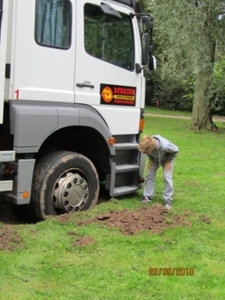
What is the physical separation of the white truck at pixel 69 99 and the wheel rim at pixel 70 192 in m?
0.01

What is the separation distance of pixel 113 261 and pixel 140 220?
1.20 m

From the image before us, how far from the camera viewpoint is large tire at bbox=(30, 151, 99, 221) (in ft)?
18.9

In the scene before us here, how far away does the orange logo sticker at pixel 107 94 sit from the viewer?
6449 millimetres

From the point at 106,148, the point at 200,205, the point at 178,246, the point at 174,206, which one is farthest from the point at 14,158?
the point at 200,205

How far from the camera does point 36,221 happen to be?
238 inches

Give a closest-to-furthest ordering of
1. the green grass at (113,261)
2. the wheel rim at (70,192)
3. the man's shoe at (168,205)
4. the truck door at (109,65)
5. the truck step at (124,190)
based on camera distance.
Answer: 1. the green grass at (113,261)
2. the wheel rim at (70,192)
3. the truck door at (109,65)
4. the man's shoe at (168,205)
5. the truck step at (124,190)

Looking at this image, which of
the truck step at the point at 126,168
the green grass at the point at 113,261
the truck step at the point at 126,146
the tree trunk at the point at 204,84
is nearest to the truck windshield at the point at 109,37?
the truck step at the point at 126,146

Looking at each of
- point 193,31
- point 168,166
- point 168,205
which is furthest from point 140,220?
point 193,31

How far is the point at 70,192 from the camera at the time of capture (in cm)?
599

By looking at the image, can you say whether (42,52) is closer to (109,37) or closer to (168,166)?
(109,37)

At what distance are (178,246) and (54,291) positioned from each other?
1.72m
